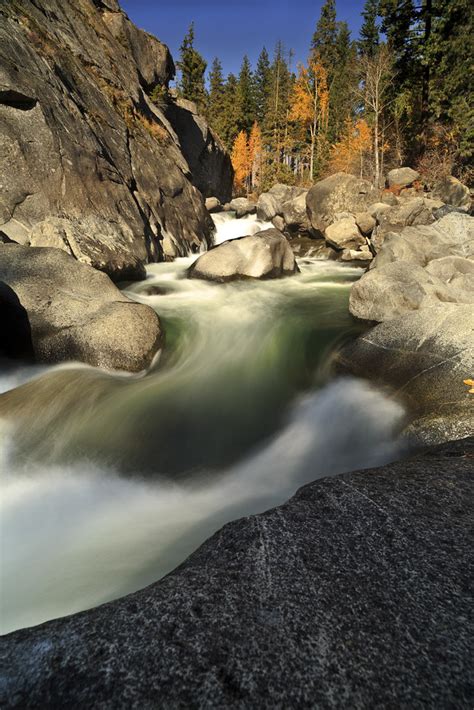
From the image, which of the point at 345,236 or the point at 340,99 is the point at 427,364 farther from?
the point at 340,99

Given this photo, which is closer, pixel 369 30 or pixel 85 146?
pixel 85 146

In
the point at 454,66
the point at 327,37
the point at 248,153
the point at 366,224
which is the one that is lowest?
the point at 366,224

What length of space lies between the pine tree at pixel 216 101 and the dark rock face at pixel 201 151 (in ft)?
48.5

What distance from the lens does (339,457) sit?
15.1 feet

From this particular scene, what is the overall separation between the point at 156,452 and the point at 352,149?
1701 inches

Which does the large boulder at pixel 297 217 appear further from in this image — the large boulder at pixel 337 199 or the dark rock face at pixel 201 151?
the dark rock face at pixel 201 151

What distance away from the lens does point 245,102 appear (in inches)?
2109

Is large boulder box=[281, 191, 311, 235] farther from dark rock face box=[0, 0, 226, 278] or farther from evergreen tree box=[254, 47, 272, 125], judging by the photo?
evergreen tree box=[254, 47, 272, 125]

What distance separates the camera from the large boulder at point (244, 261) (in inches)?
458

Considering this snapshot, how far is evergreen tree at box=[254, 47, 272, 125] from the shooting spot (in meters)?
58.2

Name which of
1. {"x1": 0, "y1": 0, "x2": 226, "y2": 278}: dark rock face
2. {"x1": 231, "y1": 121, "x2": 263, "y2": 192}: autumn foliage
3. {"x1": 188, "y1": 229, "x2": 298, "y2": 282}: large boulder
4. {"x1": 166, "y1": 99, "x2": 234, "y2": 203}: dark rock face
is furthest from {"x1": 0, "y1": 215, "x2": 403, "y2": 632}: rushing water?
{"x1": 231, "y1": 121, "x2": 263, "y2": 192}: autumn foliage

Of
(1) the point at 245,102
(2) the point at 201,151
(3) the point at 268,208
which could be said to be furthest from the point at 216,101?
(3) the point at 268,208

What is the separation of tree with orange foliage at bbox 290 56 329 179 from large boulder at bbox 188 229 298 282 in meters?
35.8

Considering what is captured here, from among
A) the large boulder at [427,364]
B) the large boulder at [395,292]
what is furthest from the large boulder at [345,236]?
the large boulder at [427,364]
